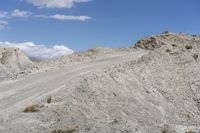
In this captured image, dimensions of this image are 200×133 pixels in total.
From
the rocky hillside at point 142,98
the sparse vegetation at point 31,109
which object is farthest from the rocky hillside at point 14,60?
the sparse vegetation at point 31,109

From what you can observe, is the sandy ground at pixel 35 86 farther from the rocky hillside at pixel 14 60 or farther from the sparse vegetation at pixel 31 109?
the rocky hillside at pixel 14 60

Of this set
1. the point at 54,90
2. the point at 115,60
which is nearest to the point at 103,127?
the point at 54,90

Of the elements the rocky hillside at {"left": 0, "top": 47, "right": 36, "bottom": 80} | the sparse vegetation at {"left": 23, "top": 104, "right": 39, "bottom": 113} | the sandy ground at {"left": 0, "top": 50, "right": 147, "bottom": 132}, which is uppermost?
the rocky hillside at {"left": 0, "top": 47, "right": 36, "bottom": 80}

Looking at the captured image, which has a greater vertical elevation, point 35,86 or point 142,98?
point 35,86

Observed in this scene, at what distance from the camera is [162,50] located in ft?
158

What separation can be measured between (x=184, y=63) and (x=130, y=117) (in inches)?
555

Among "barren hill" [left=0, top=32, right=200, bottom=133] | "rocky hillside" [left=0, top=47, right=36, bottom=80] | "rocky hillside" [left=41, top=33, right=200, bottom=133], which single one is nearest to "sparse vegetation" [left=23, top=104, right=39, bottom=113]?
"barren hill" [left=0, top=32, right=200, bottom=133]

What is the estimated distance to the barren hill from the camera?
26266mm

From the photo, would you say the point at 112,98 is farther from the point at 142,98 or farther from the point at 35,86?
the point at 35,86

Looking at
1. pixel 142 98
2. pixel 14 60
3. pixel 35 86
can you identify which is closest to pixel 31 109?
pixel 35 86

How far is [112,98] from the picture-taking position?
3447 centimetres

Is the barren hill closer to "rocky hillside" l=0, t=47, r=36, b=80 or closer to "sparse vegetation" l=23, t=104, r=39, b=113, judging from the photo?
"sparse vegetation" l=23, t=104, r=39, b=113

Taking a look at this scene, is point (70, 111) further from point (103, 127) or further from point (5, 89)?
point (5, 89)

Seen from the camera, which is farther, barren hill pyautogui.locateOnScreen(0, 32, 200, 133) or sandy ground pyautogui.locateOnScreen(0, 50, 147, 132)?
sandy ground pyautogui.locateOnScreen(0, 50, 147, 132)
